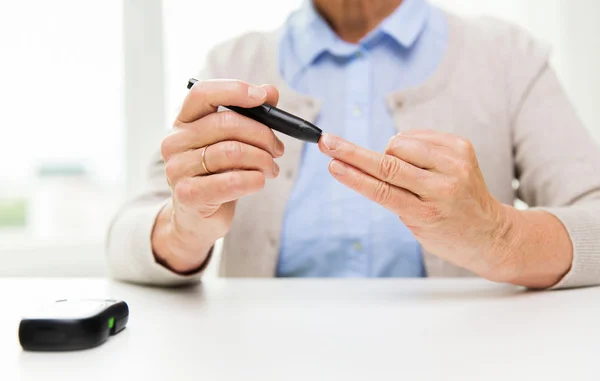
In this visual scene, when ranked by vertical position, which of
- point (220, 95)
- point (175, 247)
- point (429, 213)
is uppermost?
A: point (220, 95)

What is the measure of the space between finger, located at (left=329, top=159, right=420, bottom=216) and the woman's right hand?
75 mm

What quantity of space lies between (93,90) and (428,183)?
1.21 meters

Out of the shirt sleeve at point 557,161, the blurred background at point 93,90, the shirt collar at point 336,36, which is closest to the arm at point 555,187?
the shirt sleeve at point 557,161

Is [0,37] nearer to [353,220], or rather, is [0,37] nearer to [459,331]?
[353,220]

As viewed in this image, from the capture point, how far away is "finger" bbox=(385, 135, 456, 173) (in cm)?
56

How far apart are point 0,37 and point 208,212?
116 centimetres

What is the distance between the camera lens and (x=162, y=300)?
2.19ft

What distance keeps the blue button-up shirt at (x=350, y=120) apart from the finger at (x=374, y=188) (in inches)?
14.6

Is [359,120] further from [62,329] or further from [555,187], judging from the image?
[62,329]

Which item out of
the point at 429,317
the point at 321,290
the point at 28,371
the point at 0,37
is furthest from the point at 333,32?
the point at 0,37

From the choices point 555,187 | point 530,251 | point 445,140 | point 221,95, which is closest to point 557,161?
point 555,187

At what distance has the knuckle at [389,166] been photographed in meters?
0.55

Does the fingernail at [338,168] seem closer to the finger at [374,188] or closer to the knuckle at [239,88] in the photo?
the finger at [374,188]

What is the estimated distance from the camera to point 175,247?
730 mm
